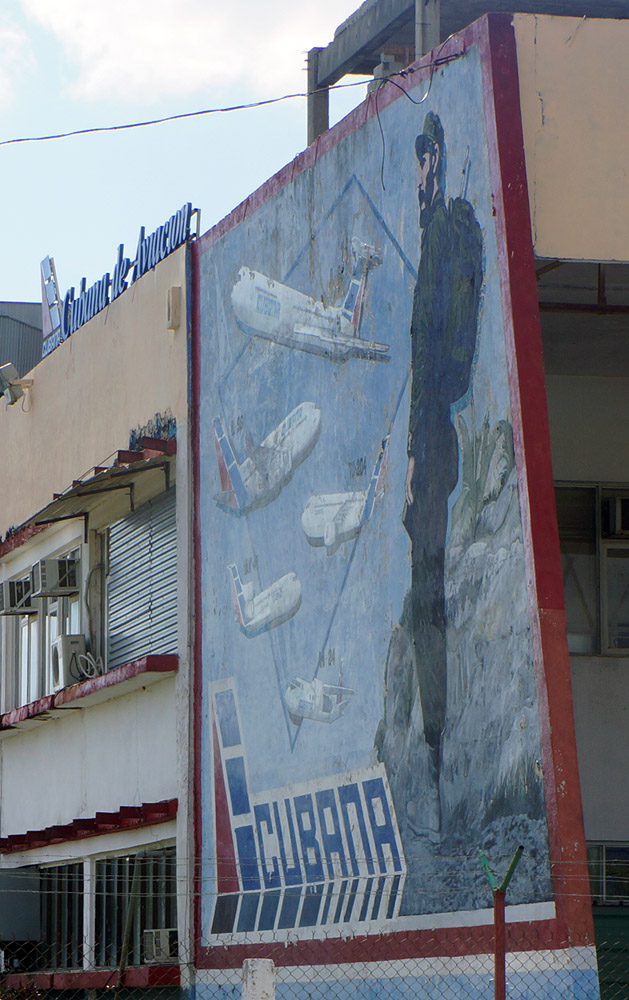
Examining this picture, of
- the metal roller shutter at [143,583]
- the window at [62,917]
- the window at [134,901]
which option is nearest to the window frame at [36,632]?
the metal roller shutter at [143,583]

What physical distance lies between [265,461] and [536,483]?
4.05 m

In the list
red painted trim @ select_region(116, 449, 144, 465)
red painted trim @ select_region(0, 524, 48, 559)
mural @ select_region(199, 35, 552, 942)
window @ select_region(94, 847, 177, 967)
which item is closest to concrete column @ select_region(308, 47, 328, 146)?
mural @ select_region(199, 35, 552, 942)

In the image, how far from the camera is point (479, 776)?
426 inches

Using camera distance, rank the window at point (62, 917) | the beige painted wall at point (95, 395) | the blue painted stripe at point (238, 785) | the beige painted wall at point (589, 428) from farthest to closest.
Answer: the window at point (62, 917)
the beige painted wall at point (589, 428)
the beige painted wall at point (95, 395)
the blue painted stripe at point (238, 785)

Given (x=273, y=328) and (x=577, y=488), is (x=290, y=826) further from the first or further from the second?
(x=577, y=488)

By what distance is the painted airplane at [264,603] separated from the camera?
44.3 ft

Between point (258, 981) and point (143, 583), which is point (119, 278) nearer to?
point (143, 583)

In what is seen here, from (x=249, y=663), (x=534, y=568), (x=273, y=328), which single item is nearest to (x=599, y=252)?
(x=534, y=568)

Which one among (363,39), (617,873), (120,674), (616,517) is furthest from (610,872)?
(363,39)

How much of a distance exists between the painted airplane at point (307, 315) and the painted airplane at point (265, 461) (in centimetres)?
57

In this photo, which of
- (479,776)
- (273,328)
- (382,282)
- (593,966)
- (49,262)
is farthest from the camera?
(49,262)

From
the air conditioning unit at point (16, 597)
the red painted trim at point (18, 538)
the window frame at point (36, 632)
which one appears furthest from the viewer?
the air conditioning unit at point (16, 597)

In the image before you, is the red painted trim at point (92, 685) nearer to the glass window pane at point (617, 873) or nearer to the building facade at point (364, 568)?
the building facade at point (364, 568)

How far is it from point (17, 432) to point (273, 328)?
7.55m
